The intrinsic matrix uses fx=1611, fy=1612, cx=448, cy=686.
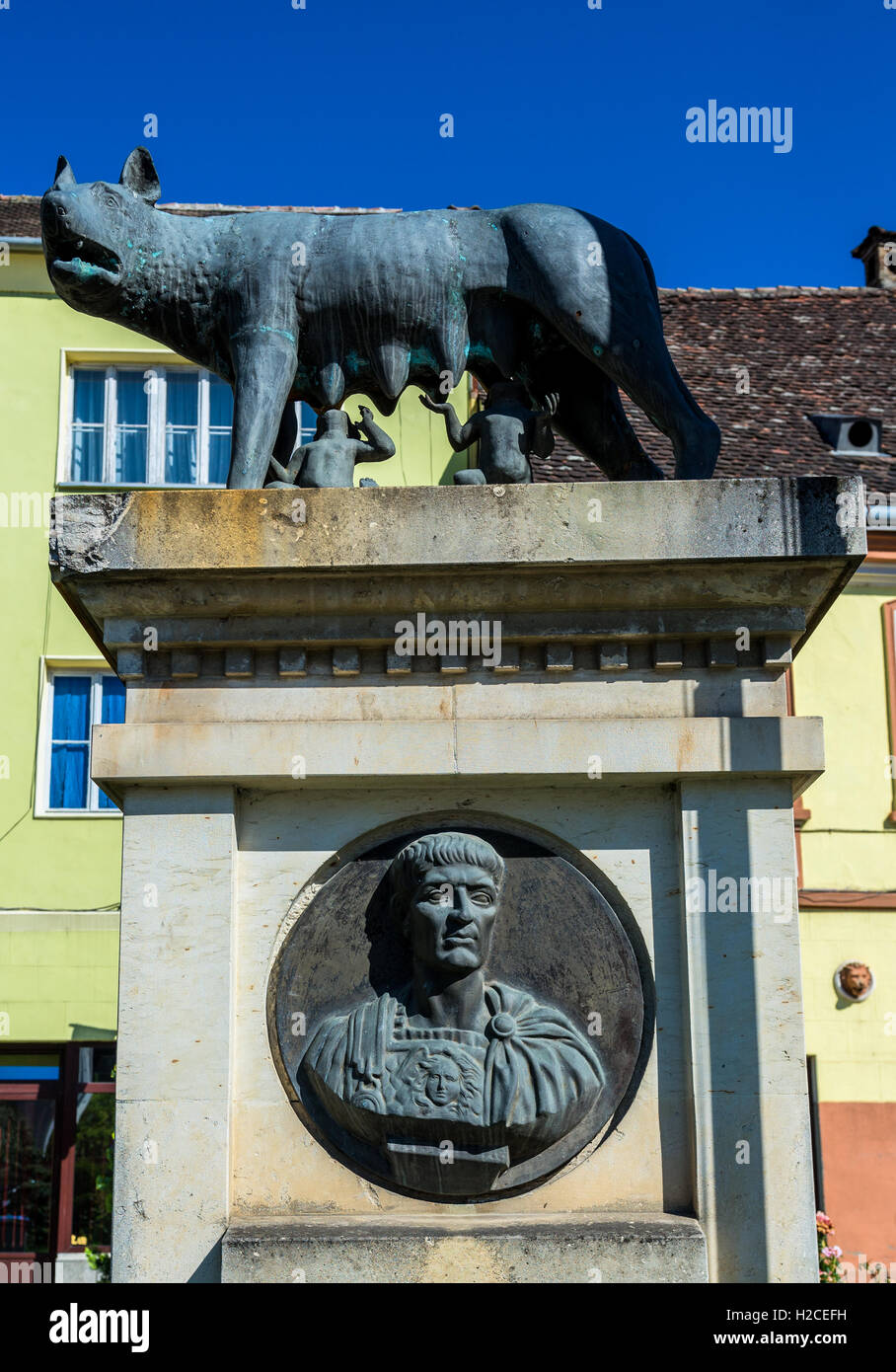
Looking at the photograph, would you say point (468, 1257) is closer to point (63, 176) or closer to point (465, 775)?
point (465, 775)

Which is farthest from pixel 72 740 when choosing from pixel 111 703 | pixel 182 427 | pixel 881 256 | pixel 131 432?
pixel 881 256

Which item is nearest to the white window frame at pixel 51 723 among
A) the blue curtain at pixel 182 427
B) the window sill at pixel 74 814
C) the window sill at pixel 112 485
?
the window sill at pixel 74 814

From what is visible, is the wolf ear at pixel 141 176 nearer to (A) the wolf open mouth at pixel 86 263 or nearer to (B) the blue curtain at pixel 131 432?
(A) the wolf open mouth at pixel 86 263

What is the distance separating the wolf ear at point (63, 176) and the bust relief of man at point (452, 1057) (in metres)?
2.55

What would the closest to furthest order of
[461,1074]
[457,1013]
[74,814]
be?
[461,1074], [457,1013], [74,814]

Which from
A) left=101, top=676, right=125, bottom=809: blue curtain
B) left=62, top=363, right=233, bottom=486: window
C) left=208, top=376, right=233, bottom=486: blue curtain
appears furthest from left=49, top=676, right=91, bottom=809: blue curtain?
left=208, top=376, right=233, bottom=486: blue curtain

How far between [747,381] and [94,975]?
37.5 ft

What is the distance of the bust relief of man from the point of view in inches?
188

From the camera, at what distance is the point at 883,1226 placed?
17.3m

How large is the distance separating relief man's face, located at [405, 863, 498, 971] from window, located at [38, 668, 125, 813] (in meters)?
15.2

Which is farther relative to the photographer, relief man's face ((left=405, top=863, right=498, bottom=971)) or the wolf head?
the wolf head

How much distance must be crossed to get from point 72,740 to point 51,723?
387 millimetres

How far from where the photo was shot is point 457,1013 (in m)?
4.89

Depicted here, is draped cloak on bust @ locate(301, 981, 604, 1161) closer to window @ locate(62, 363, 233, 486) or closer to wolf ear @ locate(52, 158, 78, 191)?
wolf ear @ locate(52, 158, 78, 191)
